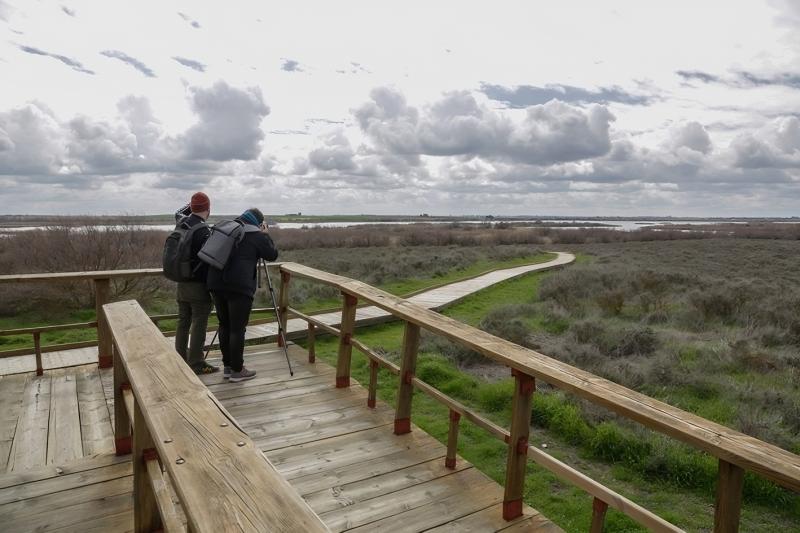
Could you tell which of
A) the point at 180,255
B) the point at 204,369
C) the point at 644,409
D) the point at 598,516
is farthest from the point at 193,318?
the point at 644,409

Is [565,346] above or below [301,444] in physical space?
below

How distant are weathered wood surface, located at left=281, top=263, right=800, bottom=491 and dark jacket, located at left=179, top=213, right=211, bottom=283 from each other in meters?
2.35

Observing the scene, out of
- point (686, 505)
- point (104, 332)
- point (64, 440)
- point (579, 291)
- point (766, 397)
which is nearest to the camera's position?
point (64, 440)

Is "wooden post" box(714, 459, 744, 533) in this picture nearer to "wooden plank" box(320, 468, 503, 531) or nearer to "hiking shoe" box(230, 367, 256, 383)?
"wooden plank" box(320, 468, 503, 531)

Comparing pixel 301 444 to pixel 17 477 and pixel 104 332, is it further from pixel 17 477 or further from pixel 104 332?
pixel 104 332

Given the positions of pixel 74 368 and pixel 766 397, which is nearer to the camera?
pixel 74 368

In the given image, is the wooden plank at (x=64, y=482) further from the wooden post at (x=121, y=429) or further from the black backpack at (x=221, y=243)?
the black backpack at (x=221, y=243)

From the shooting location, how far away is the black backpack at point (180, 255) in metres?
4.97

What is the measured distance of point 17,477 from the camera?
341 cm

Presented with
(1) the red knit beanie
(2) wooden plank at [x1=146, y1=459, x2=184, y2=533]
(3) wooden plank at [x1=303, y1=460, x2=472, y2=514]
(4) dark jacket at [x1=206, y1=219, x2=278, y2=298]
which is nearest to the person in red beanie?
(1) the red knit beanie

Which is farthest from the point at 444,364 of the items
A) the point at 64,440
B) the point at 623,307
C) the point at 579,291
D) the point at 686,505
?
the point at 579,291

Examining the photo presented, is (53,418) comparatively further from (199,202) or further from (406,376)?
(406,376)

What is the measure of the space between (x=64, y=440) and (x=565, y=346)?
25.8 feet

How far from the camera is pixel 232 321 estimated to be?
17.0 ft
